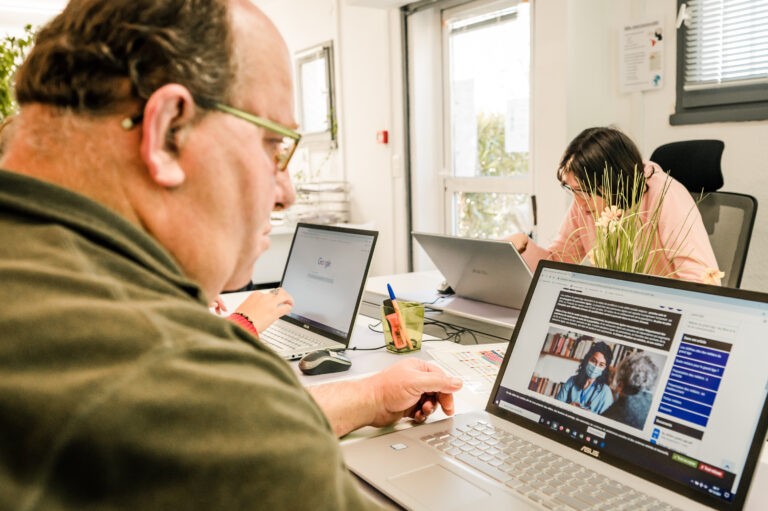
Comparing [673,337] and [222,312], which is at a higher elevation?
[673,337]

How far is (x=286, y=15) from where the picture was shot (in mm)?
5711

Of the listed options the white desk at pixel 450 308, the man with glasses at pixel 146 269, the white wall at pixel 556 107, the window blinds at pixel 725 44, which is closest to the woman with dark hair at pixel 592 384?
the man with glasses at pixel 146 269

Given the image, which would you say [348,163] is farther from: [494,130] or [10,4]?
[10,4]

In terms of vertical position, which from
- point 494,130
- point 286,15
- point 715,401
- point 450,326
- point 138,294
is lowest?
point 450,326

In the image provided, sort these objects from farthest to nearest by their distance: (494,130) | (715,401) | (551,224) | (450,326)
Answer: (494,130)
(551,224)
(450,326)
(715,401)

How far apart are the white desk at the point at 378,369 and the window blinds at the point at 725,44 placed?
2009 mm

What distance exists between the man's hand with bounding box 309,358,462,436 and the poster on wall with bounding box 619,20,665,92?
2.47 meters

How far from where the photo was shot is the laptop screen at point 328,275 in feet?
5.67

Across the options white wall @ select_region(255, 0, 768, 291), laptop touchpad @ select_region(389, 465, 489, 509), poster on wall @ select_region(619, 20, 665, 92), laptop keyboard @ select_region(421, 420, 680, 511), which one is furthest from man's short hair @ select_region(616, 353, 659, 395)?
poster on wall @ select_region(619, 20, 665, 92)

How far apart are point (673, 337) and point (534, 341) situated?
0.25 metres

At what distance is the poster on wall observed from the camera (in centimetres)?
304

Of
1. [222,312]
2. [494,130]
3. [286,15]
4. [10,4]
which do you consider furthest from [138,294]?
[10,4]

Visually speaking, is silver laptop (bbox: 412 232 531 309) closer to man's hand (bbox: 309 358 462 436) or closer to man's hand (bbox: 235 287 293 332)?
man's hand (bbox: 235 287 293 332)

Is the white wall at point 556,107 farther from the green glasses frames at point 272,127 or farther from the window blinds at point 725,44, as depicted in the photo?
the green glasses frames at point 272,127
